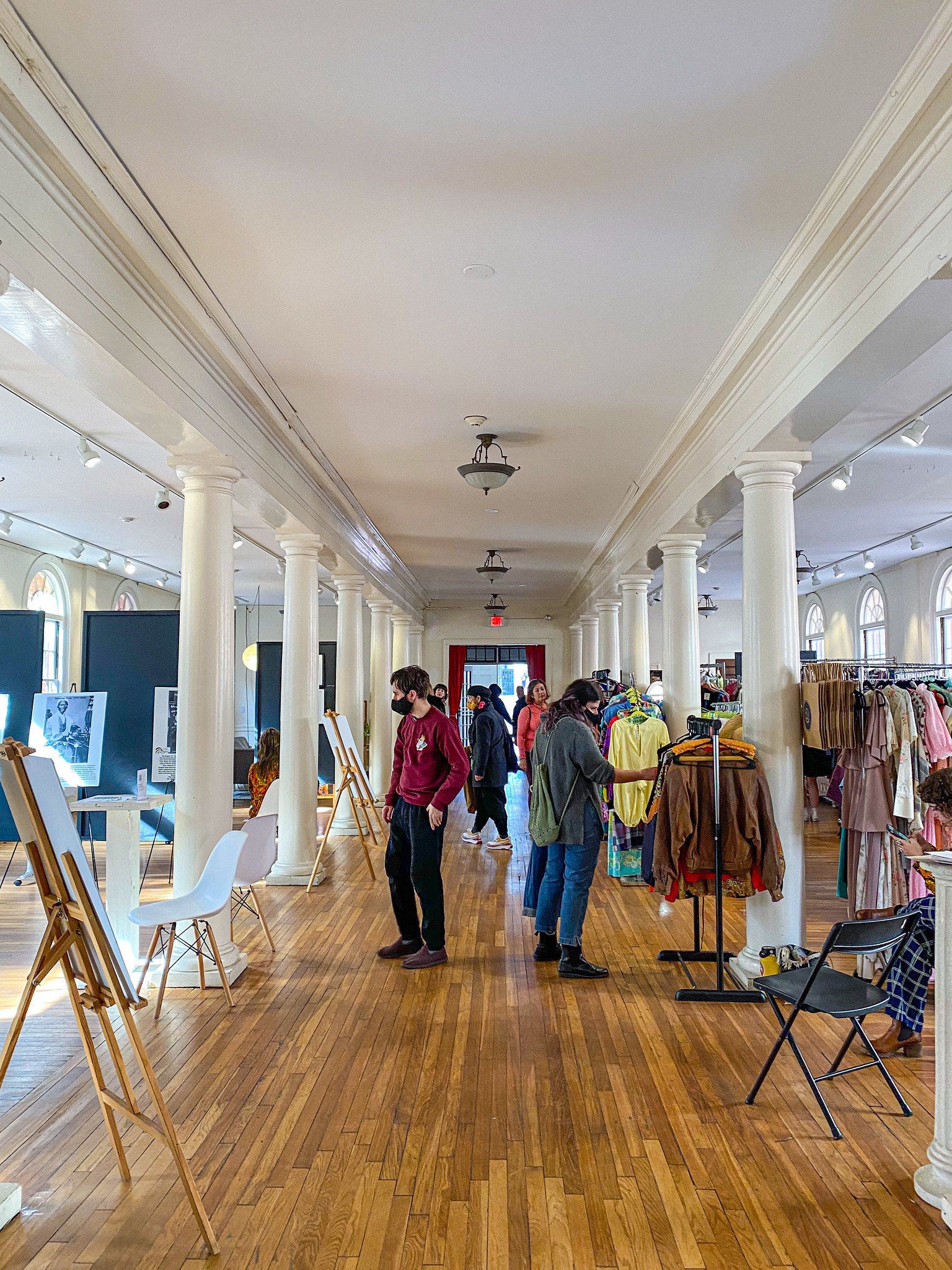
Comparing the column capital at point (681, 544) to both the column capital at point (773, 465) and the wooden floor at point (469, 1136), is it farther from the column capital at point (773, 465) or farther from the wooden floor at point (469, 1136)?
the wooden floor at point (469, 1136)

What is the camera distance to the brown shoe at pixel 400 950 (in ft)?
18.3

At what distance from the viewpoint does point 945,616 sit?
12953 mm

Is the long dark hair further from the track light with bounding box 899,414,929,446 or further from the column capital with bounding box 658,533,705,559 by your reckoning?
the track light with bounding box 899,414,929,446

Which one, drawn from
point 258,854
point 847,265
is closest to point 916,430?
point 847,265

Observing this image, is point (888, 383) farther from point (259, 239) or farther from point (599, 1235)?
point (599, 1235)

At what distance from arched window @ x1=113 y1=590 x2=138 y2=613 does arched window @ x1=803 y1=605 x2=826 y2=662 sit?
12.2 meters

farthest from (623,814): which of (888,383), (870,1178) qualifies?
(870,1178)

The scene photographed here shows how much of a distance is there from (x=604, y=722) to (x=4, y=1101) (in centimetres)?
556

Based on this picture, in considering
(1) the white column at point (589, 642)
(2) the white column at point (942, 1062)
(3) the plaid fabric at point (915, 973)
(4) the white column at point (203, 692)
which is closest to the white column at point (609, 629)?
(1) the white column at point (589, 642)

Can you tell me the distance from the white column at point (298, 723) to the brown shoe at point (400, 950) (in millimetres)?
2448

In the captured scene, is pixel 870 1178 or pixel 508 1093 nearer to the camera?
pixel 870 1178

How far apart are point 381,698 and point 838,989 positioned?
9.89 m

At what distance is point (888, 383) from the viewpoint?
555 centimetres

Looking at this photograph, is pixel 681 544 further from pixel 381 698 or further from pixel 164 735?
pixel 381 698
